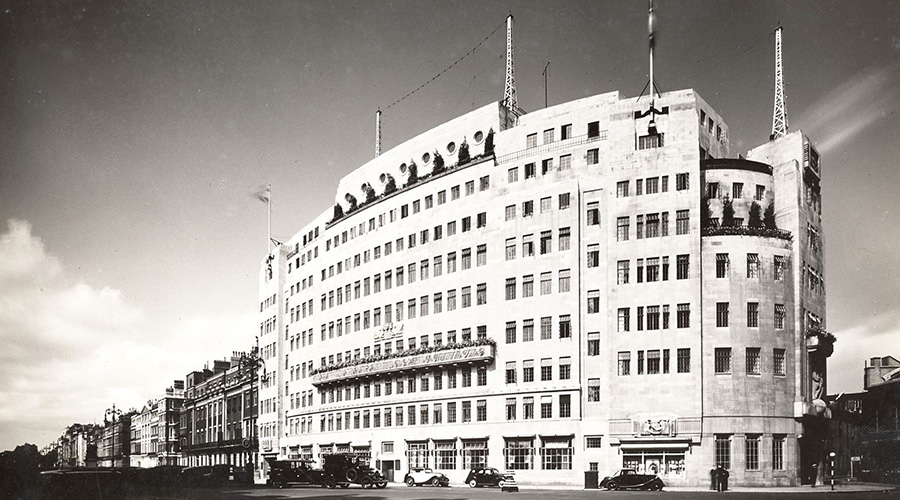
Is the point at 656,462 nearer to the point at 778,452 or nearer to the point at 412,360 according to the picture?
the point at 778,452

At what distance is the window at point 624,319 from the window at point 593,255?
411 centimetres

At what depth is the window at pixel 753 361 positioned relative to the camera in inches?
2195

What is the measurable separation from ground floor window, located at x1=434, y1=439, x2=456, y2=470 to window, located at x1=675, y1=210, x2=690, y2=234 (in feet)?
84.7

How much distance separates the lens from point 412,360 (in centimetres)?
7131

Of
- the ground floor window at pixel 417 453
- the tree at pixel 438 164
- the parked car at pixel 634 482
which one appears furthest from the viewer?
the tree at pixel 438 164

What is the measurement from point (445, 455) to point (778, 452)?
2675 cm

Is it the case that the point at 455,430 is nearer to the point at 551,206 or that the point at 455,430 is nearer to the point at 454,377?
the point at 454,377

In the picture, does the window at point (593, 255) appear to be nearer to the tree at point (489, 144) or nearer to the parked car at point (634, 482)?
the tree at point (489, 144)

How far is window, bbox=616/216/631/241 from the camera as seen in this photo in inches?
2331

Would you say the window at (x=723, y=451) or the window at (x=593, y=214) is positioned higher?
the window at (x=593, y=214)

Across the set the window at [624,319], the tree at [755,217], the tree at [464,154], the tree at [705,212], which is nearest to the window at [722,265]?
the tree at [705,212]

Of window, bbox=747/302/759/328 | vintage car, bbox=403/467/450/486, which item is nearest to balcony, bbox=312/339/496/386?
vintage car, bbox=403/467/450/486

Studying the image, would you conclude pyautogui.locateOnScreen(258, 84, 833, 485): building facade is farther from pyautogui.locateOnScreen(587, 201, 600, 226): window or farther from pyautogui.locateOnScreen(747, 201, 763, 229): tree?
pyautogui.locateOnScreen(747, 201, 763, 229): tree

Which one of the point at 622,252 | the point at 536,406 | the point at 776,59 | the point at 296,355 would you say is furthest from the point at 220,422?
the point at 776,59
